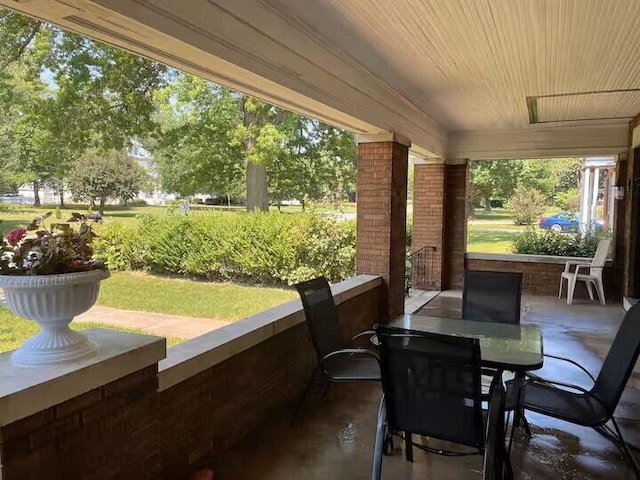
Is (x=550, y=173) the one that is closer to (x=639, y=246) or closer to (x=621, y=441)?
(x=639, y=246)

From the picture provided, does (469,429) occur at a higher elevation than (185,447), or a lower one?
higher

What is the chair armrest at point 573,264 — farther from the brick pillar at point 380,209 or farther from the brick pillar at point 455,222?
the brick pillar at point 380,209

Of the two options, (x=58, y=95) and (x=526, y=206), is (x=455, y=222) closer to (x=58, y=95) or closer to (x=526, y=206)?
(x=526, y=206)

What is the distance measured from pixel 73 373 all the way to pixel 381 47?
130 inches

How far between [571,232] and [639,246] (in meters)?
2.47

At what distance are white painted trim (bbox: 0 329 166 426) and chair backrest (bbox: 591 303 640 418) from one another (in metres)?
2.31

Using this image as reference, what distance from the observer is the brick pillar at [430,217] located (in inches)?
334

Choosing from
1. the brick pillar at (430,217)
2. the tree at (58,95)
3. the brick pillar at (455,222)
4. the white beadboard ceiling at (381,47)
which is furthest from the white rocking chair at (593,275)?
the tree at (58,95)

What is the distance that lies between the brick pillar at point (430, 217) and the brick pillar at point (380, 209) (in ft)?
9.95

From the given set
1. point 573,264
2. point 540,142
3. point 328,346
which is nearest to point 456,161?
point 540,142

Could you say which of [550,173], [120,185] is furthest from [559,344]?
[550,173]

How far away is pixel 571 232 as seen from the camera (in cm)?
928

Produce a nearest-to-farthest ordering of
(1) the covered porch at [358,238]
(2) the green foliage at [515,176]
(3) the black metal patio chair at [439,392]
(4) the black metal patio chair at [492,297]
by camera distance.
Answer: (1) the covered porch at [358,238]
(3) the black metal patio chair at [439,392]
(4) the black metal patio chair at [492,297]
(2) the green foliage at [515,176]

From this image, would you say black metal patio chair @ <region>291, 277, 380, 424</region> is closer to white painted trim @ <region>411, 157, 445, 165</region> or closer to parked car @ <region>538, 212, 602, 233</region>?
white painted trim @ <region>411, 157, 445, 165</region>
